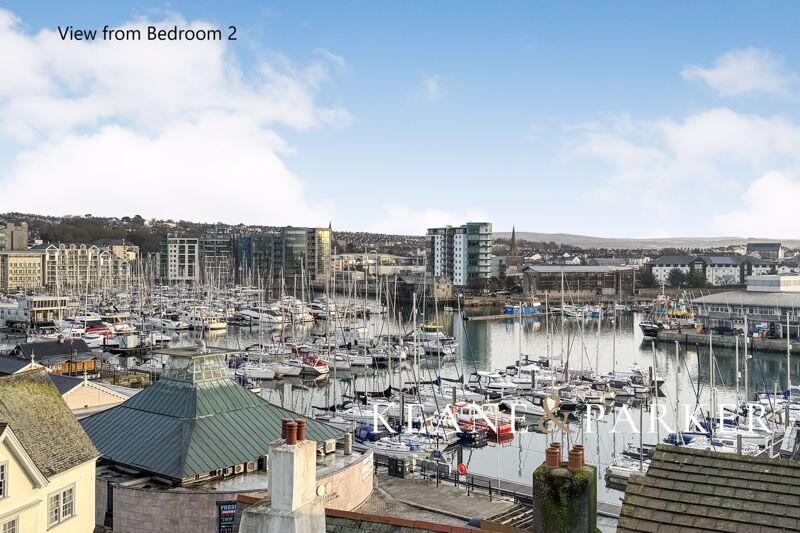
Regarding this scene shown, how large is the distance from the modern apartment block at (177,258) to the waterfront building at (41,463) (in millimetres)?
155842

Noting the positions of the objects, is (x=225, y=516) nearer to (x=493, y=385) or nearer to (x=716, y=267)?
(x=493, y=385)

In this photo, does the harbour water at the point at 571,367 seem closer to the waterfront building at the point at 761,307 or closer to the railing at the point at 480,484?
the railing at the point at 480,484

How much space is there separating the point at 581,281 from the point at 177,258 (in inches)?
3406

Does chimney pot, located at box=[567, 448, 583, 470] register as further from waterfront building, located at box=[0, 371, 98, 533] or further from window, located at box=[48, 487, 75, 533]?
window, located at box=[48, 487, 75, 533]

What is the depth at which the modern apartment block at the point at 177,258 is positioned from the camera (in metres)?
166

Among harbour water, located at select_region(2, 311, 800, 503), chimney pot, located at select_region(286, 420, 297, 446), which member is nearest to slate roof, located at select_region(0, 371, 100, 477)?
chimney pot, located at select_region(286, 420, 297, 446)

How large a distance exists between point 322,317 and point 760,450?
230 feet

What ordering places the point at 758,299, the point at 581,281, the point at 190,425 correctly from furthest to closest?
the point at 581,281 < the point at 758,299 < the point at 190,425

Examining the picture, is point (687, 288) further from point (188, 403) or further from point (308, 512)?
point (308, 512)

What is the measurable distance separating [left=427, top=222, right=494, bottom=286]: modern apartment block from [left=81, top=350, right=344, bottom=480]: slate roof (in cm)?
11050

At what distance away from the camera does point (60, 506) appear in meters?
11.8

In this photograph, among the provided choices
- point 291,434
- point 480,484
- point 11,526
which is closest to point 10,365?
point 480,484

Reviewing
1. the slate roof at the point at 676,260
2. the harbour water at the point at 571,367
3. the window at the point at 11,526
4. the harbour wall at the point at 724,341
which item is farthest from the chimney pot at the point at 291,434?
the slate roof at the point at 676,260

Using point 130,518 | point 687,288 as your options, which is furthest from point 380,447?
point 687,288
